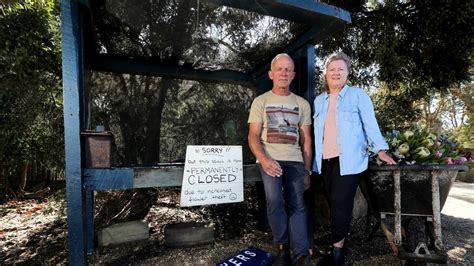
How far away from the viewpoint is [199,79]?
3.94 meters

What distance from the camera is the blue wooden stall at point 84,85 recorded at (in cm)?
204

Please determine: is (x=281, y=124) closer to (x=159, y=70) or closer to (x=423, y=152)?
(x=423, y=152)

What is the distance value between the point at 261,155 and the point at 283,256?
2.58ft

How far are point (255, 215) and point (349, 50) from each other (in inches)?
125

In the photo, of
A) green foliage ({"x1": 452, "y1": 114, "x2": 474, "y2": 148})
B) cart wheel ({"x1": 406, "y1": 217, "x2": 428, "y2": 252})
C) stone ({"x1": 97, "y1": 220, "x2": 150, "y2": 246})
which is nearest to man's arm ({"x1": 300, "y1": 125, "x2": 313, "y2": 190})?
cart wheel ({"x1": 406, "y1": 217, "x2": 428, "y2": 252})

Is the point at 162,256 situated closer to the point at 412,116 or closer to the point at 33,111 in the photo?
the point at 33,111

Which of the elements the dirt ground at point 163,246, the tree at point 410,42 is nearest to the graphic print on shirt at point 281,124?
the dirt ground at point 163,246

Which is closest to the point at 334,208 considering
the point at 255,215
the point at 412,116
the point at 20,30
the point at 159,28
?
the point at 255,215

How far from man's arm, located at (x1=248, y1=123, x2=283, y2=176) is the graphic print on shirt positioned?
9 centimetres

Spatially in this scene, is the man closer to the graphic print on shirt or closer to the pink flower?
the graphic print on shirt

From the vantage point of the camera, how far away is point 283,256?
213cm

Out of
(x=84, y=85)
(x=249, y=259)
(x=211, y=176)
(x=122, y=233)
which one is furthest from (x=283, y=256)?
(x=84, y=85)

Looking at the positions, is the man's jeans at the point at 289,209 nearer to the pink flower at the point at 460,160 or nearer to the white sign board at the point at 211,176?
the white sign board at the point at 211,176

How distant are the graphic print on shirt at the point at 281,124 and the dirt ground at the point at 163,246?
113cm
